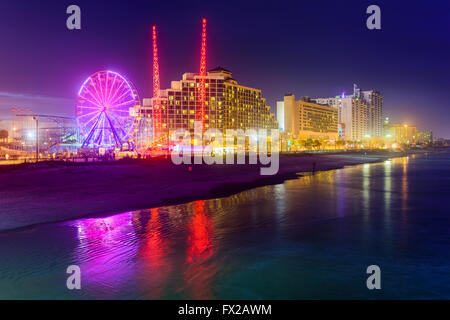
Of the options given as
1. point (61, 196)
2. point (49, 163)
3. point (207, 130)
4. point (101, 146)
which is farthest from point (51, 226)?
point (207, 130)

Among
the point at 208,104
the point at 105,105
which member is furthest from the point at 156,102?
the point at 105,105

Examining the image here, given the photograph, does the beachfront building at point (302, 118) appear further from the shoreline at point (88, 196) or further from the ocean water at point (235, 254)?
the ocean water at point (235, 254)

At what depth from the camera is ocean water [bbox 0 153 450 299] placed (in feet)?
25.1

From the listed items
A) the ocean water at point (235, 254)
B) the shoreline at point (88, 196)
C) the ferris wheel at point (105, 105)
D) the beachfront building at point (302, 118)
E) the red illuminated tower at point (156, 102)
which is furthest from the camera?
the beachfront building at point (302, 118)

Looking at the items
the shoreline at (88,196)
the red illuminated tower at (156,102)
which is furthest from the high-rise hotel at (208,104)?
the shoreline at (88,196)

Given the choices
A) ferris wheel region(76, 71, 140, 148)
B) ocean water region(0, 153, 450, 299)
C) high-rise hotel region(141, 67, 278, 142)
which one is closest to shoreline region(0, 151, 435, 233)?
ocean water region(0, 153, 450, 299)

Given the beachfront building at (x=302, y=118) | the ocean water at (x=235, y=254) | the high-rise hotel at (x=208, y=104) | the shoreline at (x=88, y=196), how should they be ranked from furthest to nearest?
1. the beachfront building at (x=302, y=118)
2. the high-rise hotel at (x=208, y=104)
3. the shoreline at (x=88, y=196)
4. the ocean water at (x=235, y=254)

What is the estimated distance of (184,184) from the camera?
25375mm

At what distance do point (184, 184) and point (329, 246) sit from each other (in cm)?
1604

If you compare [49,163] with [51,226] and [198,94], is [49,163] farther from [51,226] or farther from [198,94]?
[198,94]

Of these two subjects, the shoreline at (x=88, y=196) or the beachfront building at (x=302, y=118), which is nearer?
the shoreline at (x=88, y=196)

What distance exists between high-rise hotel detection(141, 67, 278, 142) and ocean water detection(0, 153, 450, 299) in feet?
356

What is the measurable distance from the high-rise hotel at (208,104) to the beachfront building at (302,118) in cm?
3439

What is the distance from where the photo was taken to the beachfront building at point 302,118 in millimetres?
169500
